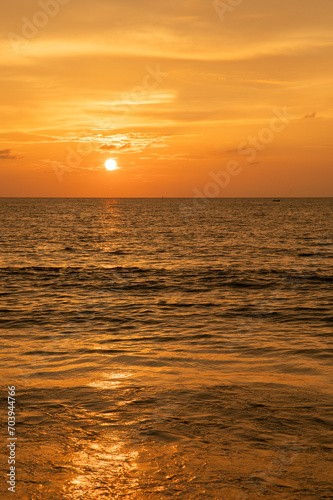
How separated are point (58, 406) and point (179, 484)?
379 centimetres

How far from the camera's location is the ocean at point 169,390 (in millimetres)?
7312

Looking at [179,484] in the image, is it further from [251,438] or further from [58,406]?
[58,406]

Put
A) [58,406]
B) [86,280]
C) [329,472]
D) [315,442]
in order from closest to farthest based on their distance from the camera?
[329,472], [315,442], [58,406], [86,280]

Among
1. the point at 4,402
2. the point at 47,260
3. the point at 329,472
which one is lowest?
the point at 329,472

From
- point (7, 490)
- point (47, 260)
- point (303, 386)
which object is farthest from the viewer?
point (47, 260)

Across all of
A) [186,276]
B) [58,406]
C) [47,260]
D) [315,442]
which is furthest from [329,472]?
[47,260]

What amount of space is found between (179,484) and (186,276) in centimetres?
2409

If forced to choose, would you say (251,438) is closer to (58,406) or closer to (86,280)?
(58,406)

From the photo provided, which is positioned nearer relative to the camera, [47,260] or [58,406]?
[58,406]

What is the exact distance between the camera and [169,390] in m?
11.0

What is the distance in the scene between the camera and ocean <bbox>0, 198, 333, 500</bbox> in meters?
7.31

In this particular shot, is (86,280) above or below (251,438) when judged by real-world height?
above

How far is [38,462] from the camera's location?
771 cm

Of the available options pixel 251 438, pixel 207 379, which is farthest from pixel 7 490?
pixel 207 379
